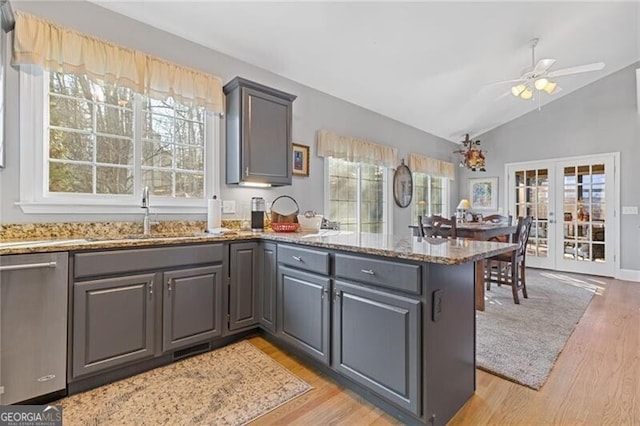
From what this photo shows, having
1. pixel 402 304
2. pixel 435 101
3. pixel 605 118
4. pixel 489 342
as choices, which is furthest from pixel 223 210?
pixel 605 118

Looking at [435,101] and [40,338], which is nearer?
[40,338]

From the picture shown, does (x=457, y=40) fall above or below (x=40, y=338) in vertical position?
above

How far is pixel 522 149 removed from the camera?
591cm

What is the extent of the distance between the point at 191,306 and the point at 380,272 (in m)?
1.40

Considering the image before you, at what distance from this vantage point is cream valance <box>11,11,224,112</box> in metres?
2.04

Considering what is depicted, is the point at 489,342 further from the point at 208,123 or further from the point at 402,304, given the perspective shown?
the point at 208,123

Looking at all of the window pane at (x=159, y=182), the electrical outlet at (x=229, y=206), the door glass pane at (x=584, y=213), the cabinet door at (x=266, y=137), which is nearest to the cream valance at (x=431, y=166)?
the door glass pane at (x=584, y=213)

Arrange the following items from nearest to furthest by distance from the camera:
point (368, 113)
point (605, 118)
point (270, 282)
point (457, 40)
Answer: point (270, 282) → point (457, 40) → point (368, 113) → point (605, 118)

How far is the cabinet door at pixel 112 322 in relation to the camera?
180cm

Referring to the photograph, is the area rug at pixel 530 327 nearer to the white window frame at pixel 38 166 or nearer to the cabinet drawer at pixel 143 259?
the cabinet drawer at pixel 143 259

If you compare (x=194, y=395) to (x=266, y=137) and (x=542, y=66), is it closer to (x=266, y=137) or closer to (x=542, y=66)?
(x=266, y=137)

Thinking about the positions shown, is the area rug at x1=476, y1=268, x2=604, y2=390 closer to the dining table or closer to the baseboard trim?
the dining table

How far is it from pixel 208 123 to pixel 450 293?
2495 millimetres

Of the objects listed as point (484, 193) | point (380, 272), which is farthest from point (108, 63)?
point (484, 193)
